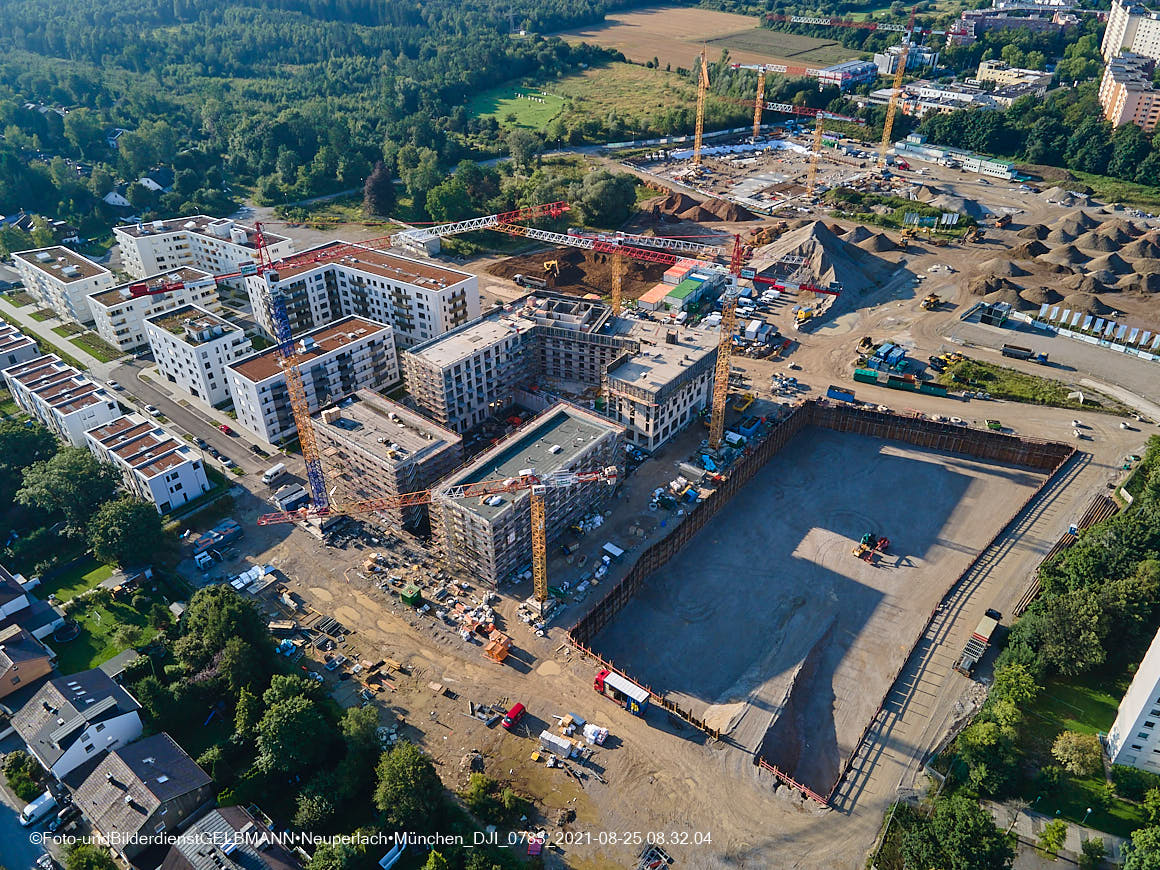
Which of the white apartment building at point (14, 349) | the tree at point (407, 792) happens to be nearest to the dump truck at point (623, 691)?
the tree at point (407, 792)

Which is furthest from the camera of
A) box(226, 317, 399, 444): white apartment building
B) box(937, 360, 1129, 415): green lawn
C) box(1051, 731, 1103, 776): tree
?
box(937, 360, 1129, 415): green lawn

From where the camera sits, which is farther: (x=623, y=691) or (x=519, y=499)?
(x=519, y=499)

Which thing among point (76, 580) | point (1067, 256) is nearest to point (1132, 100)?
point (1067, 256)

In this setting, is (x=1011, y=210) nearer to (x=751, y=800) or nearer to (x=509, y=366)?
(x=509, y=366)

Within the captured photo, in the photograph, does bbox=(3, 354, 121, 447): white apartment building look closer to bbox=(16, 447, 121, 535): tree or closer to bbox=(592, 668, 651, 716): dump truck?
bbox=(16, 447, 121, 535): tree

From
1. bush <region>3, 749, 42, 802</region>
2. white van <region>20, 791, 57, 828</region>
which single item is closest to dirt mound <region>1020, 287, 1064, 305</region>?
white van <region>20, 791, 57, 828</region>

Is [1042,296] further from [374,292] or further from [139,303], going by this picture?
[139,303]
